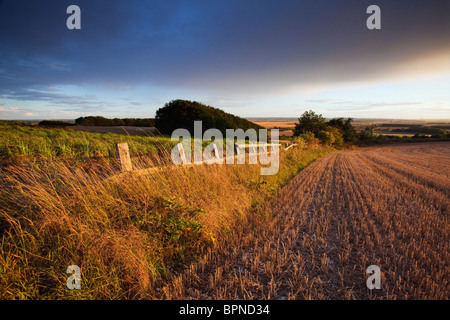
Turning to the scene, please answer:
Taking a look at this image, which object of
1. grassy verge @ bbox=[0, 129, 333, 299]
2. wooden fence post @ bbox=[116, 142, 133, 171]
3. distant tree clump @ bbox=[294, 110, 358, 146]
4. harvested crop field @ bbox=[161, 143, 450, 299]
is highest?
distant tree clump @ bbox=[294, 110, 358, 146]

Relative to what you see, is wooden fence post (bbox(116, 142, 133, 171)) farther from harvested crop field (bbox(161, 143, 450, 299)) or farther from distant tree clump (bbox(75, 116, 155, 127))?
distant tree clump (bbox(75, 116, 155, 127))

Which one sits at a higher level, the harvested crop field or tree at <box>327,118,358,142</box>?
tree at <box>327,118,358,142</box>

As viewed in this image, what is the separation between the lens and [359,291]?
2389 millimetres

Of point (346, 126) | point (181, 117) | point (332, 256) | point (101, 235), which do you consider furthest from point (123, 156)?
point (346, 126)

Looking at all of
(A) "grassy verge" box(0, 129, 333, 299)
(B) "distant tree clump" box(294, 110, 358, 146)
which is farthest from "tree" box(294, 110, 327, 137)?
(A) "grassy verge" box(0, 129, 333, 299)

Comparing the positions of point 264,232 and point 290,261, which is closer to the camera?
point 290,261

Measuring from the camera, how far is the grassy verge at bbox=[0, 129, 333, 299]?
2.32 meters

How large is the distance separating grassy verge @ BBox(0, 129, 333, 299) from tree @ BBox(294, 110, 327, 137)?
114 ft

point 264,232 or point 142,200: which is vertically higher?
point 142,200
